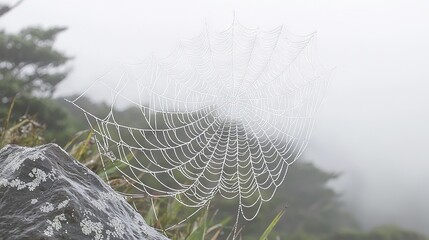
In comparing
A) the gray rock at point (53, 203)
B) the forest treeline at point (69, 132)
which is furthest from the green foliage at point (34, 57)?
the gray rock at point (53, 203)

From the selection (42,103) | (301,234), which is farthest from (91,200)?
(301,234)

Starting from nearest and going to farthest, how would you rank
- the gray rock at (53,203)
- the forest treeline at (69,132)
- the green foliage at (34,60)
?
the gray rock at (53,203), the forest treeline at (69,132), the green foliage at (34,60)

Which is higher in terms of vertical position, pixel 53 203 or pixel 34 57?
pixel 34 57

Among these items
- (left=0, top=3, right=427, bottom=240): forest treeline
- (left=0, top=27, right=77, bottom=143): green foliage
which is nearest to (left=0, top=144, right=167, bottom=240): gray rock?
(left=0, top=3, right=427, bottom=240): forest treeline

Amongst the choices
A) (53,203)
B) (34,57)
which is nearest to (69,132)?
(34,57)

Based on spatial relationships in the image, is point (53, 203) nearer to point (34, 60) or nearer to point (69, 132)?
point (69, 132)

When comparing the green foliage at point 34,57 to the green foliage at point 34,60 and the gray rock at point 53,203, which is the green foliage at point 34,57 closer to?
the green foliage at point 34,60

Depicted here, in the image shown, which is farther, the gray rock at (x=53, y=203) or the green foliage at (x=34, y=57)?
the green foliage at (x=34, y=57)

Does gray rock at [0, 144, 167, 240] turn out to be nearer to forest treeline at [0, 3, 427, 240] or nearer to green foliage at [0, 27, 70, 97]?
forest treeline at [0, 3, 427, 240]
